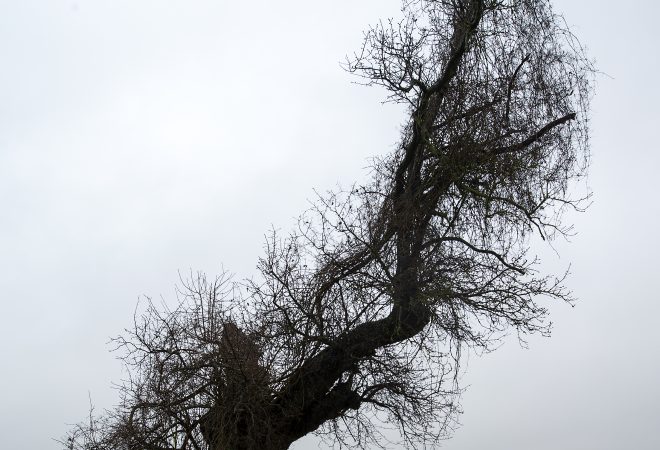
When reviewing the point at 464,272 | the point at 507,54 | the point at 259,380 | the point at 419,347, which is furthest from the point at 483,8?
the point at 259,380

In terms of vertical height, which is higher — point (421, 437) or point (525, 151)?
point (525, 151)

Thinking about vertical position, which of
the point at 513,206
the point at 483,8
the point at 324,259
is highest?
the point at 483,8

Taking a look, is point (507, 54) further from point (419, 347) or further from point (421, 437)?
point (421, 437)

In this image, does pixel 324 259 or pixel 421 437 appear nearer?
pixel 324 259

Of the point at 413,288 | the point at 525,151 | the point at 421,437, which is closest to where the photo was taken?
the point at 413,288

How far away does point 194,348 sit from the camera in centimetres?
862

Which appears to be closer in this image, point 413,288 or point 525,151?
point 413,288

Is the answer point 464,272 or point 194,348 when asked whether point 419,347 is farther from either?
point 194,348

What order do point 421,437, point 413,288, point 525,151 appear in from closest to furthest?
point 413,288
point 525,151
point 421,437

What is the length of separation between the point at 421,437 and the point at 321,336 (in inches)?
69.5

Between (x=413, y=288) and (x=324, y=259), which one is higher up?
(x=324, y=259)

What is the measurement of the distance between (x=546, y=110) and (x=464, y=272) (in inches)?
76.4

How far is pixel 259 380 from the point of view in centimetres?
822

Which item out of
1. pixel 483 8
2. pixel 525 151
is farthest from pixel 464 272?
pixel 483 8
